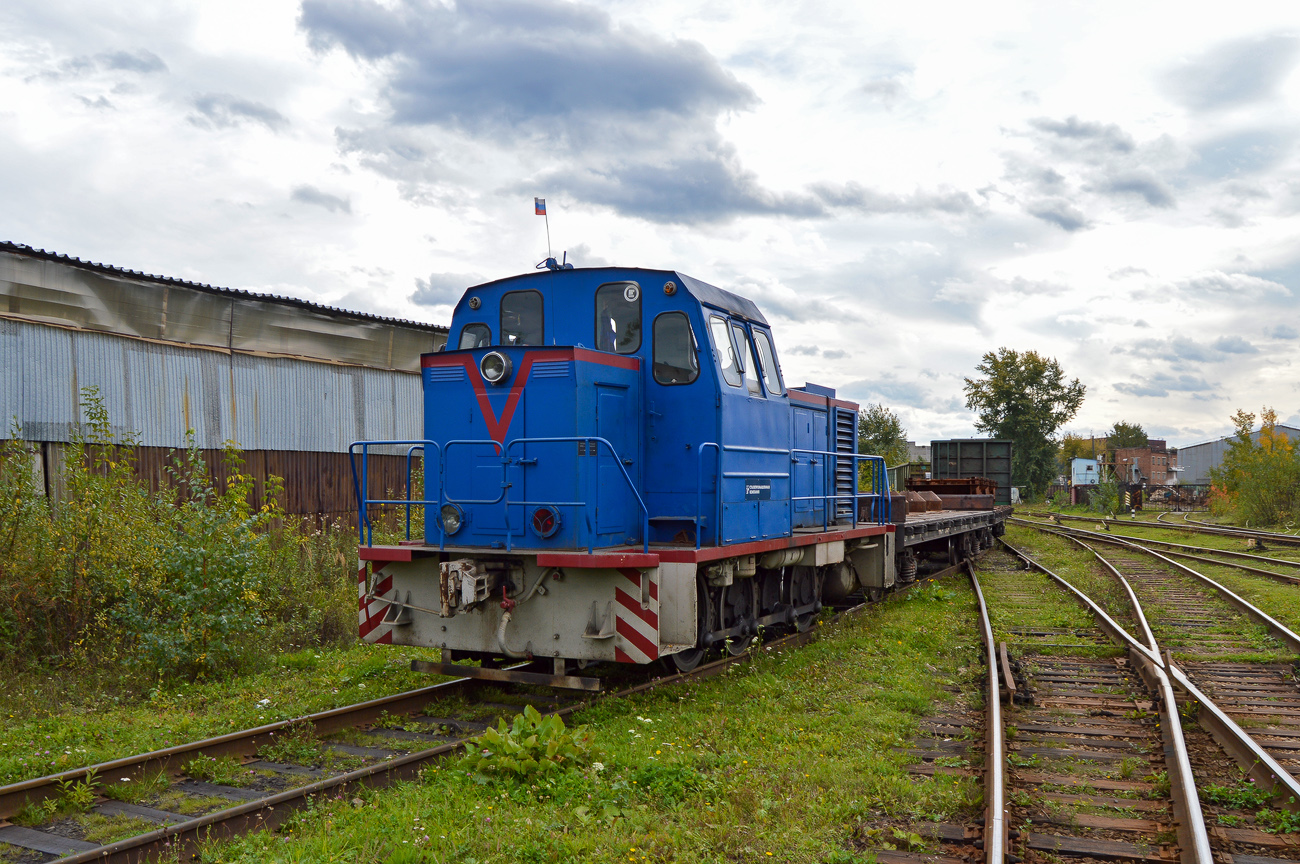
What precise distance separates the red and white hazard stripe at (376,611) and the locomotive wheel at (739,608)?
2.97 meters

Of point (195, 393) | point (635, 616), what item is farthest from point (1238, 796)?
point (195, 393)

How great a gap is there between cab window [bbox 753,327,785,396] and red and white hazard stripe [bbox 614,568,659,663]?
2.94 m

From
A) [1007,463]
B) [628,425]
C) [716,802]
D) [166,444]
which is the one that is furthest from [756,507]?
[1007,463]

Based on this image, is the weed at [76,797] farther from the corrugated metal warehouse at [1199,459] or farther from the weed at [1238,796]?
the corrugated metal warehouse at [1199,459]

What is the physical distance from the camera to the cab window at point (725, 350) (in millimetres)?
7863

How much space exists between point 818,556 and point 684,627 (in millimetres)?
3179

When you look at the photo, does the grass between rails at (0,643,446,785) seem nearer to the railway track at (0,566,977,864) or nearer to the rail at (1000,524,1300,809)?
the railway track at (0,566,977,864)

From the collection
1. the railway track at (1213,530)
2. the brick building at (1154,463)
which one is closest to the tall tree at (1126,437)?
the brick building at (1154,463)

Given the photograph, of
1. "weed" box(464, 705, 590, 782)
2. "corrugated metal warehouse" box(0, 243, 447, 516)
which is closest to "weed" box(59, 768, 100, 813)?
"weed" box(464, 705, 590, 782)

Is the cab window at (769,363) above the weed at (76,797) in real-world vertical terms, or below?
above

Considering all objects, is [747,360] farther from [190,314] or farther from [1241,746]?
[190,314]

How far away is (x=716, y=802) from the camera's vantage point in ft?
16.8

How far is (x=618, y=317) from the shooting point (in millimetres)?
7867

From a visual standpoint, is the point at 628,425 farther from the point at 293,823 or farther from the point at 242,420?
the point at 242,420
